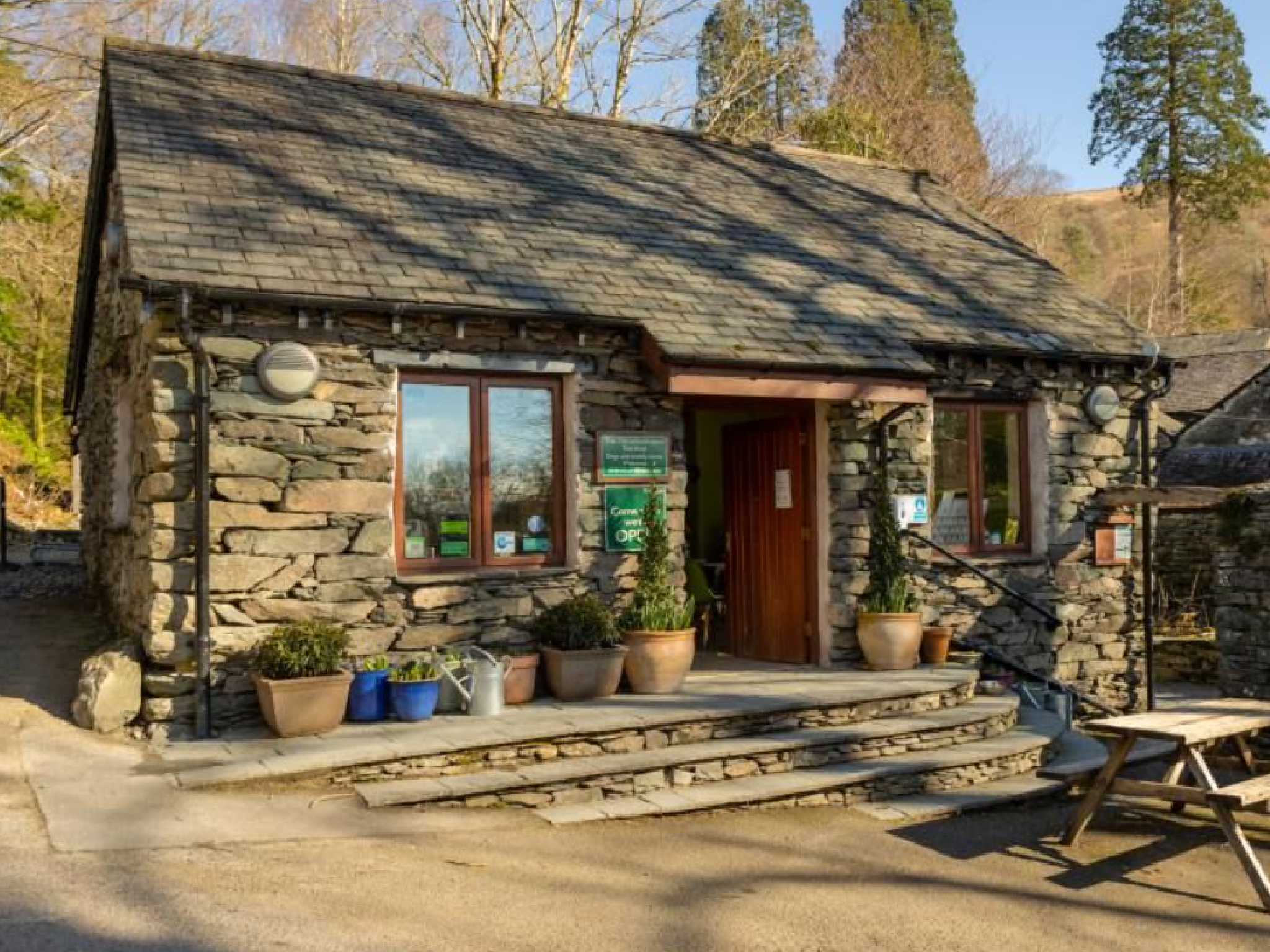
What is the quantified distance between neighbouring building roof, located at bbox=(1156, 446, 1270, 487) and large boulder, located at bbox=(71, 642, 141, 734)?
567 inches

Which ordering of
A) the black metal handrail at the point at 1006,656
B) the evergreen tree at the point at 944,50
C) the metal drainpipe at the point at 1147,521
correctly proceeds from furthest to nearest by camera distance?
the evergreen tree at the point at 944,50 → the metal drainpipe at the point at 1147,521 → the black metal handrail at the point at 1006,656

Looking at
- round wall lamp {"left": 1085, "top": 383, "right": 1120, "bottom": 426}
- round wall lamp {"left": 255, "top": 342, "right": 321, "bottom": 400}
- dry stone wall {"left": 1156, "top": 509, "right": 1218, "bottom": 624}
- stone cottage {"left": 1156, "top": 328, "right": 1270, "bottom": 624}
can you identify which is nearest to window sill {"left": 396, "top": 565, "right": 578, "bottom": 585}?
round wall lamp {"left": 255, "top": 342, "right": 321, "bottom": 400}

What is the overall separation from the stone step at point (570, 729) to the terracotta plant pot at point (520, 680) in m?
0.11

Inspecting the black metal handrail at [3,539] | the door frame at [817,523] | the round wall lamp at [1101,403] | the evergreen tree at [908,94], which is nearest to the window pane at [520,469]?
the door frame at [817,523]

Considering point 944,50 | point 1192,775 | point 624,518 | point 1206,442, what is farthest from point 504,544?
point 944,50

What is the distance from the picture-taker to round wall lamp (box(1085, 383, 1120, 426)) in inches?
426

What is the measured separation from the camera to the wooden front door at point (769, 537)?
9820 millimetres

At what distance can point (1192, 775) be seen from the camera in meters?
6.37

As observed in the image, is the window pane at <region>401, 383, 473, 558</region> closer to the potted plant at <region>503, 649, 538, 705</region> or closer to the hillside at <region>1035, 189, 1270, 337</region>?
the potted plant at <region>503, 649, 538, 705</region>

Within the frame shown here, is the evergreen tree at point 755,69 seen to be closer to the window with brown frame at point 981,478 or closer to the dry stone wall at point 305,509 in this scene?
the window with brown frame at point 981,478

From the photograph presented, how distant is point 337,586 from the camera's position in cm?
767

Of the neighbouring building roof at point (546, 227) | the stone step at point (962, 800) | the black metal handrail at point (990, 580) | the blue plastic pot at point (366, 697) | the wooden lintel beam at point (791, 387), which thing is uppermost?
the neighbouring building roof at point (546, 227)

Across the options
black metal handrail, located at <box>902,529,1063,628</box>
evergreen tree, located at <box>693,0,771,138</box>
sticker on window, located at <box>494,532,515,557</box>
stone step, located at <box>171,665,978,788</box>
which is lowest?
stone step, located at <box>171,665,978,788</box>

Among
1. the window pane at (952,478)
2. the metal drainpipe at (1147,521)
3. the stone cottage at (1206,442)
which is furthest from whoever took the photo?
the stone cottage at (1206,442)
